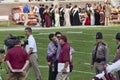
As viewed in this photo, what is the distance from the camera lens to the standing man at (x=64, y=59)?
15.3 m

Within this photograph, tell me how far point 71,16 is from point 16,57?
31301mm

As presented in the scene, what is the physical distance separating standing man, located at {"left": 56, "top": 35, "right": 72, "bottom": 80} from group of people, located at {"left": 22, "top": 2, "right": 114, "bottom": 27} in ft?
91.5

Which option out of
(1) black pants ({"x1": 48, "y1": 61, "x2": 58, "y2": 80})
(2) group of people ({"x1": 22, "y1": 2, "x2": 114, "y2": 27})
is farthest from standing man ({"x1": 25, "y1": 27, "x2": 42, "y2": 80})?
(2) group of people ({"x1": 22, "y1": 2, "x2": 114, "y2": 27})

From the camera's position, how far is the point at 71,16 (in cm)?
4594

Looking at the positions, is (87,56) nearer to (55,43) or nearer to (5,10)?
(55,43)

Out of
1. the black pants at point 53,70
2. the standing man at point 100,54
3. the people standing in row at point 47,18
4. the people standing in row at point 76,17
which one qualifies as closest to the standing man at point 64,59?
the black pants at point 53,70

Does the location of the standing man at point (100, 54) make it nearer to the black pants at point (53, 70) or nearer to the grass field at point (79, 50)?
the black pants at point (53, 70)

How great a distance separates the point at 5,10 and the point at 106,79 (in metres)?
42.5

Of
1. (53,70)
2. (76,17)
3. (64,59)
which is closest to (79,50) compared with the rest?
(53,70)

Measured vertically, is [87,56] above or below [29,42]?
below

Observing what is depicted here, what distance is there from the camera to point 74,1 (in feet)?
195

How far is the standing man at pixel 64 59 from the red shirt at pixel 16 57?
41.5 inches

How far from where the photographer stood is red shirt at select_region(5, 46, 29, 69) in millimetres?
14766

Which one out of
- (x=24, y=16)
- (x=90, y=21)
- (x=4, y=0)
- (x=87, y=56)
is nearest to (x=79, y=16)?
(x=90, y=21)
